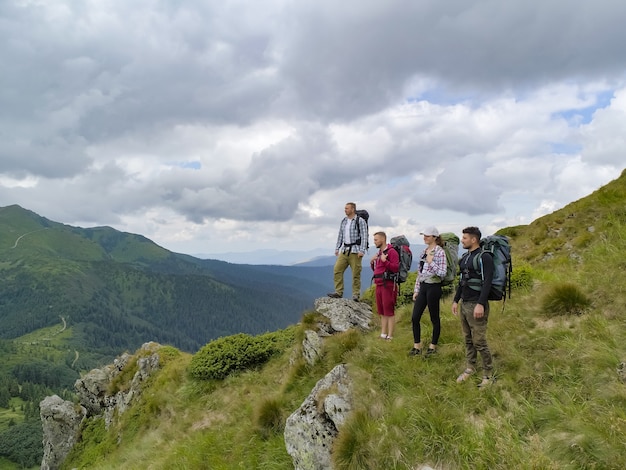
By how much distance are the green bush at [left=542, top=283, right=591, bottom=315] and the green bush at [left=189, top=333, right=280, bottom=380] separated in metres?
10.4

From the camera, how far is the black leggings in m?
8.73

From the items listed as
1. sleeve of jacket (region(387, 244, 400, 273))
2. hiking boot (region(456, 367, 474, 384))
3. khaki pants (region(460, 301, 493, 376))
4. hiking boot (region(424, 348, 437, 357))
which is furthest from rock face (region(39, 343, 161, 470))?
khaki pants (region(460, 301, 493, 376))

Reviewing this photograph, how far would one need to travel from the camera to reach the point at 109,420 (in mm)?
17062

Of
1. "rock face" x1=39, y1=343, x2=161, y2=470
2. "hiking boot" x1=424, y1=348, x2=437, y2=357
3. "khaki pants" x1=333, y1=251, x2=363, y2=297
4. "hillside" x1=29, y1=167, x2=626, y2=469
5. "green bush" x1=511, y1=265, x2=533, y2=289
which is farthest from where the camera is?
"rock face" x1=39, y1=343, x2=161, y2=470

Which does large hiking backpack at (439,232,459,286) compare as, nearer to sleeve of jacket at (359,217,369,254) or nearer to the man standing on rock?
the man standing on rock

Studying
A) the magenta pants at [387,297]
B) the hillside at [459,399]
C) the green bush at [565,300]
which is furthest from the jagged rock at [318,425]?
the green bush at [565,300]

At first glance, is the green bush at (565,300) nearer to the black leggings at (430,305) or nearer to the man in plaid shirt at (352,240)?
the black leggings at (430,305)

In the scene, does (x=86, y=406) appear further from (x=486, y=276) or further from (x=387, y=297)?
(x=486, y=276)

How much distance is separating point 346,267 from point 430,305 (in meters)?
5.34

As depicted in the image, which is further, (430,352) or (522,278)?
(522,278)

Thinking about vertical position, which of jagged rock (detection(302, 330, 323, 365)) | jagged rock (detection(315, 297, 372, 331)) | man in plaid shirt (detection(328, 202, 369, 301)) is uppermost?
man in plaid shirt (detection(328, 202, 369, 301))

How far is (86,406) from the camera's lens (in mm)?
18875

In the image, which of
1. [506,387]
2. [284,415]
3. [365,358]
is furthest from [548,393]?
[284,415]

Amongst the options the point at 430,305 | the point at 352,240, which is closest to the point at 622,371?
the point at 430,305
